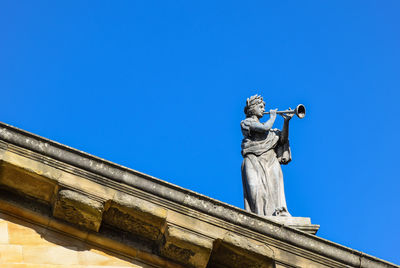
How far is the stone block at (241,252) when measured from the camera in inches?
384

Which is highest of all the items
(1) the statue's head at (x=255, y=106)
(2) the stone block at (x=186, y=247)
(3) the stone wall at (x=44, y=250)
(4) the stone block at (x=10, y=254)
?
(1) the statue's head at (x=255, y=106)

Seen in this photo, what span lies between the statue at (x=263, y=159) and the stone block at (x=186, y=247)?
156 cm

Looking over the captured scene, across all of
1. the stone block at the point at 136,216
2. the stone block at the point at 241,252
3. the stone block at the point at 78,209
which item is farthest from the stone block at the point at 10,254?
the stone block at the point at 241,252

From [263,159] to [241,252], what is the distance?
2.38m

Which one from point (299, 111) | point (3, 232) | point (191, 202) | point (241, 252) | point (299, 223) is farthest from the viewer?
point (299, 111)

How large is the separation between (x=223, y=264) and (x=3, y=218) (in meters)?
2.72

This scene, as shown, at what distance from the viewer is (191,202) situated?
988 cm

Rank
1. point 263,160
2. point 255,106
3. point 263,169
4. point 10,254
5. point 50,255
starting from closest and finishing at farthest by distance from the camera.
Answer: point 10,254 → point 50,255 → point 263,169 → point 263,160 → point 255,106

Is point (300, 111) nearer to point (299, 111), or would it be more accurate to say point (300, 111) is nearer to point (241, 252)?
point (299, 111)

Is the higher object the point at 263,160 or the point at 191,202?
the point at 263,160

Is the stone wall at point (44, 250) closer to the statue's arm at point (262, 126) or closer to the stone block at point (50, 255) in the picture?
the stone block at point (50, 255)

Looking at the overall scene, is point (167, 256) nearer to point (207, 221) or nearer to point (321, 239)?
point (207, 221)

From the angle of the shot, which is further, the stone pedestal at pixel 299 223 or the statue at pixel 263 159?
the statue at pixel 263 159

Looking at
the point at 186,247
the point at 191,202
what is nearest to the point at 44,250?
the point at 186,247
